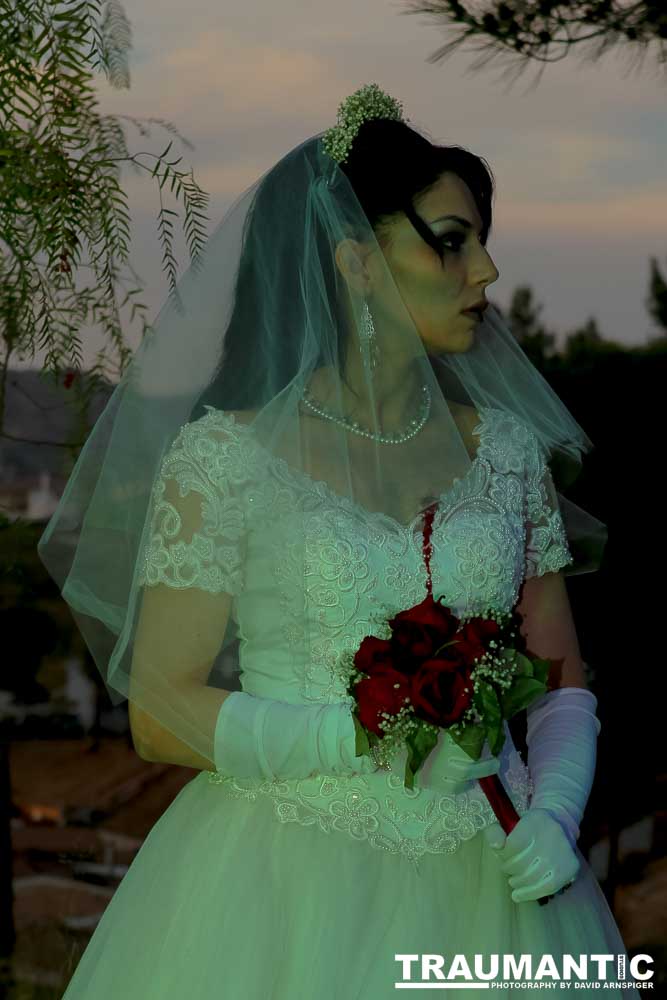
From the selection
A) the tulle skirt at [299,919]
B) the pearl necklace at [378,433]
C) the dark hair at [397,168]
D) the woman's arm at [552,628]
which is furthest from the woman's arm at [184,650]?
the dark hair at [397,168]

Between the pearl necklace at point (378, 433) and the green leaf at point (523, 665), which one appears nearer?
the green leaf at point (523, 665)

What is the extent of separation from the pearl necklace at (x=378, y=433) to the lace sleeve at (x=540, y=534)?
0.23 metres

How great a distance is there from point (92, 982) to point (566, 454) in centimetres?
142

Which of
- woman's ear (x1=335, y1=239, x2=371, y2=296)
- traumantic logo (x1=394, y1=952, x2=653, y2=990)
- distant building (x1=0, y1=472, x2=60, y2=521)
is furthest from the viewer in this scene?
distant building (x1=0, y1=472, x2=60, y2=521)

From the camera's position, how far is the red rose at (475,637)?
6.61ft

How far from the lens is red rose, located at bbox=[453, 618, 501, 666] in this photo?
2.01 metres

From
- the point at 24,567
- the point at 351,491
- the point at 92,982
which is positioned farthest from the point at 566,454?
the point at 24,567

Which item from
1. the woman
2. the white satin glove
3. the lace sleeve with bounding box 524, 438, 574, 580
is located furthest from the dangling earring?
the white satin glove

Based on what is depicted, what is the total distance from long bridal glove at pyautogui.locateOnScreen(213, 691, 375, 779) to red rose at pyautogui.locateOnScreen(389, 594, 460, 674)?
20 centimetres

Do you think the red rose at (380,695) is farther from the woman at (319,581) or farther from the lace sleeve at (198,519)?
the lace sleeve at (198,519)

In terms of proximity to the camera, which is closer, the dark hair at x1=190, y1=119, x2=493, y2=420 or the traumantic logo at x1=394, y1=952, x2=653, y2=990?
the traumantic logo at x1=394, y1=952, x2=653, y2=990

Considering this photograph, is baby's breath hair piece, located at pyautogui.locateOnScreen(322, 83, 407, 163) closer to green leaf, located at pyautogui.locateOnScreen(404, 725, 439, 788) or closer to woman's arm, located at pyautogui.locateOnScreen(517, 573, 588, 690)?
woman's arm, located at pyautogui.locateOnScreen(517, 573, 588, 690)

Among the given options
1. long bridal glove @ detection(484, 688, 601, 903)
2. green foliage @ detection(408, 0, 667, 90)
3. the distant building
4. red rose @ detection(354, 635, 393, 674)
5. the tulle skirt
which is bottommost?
the tulle skirt

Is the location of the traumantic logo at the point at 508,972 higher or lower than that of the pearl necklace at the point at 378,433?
lower
